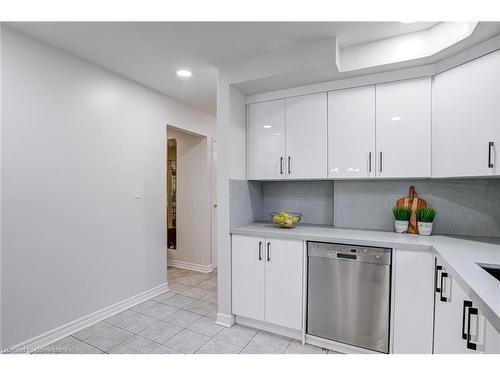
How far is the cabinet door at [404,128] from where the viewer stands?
2037 millimetres

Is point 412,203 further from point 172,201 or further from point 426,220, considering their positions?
point 172,201

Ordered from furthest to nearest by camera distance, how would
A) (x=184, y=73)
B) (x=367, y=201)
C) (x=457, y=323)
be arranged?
1. (x=184, y=73)
2. (x=367, y=201)
3. (x=457, y=323)

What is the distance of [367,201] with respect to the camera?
8.16 ft

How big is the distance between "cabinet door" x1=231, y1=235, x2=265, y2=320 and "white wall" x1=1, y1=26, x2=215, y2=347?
3.99 feet

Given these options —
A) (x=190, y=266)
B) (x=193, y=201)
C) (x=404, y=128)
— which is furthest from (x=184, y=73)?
(x=190, y=266)

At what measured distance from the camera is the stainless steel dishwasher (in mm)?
1845

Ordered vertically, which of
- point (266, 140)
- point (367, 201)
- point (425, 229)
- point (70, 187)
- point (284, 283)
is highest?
point (266, 140)

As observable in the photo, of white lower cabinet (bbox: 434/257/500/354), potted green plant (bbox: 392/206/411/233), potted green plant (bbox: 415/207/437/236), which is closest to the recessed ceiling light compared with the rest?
potted green plant (bbox: 392/206/411/233)

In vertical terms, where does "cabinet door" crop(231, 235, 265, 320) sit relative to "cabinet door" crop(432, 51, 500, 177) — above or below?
below

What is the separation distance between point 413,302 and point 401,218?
72 centimetres

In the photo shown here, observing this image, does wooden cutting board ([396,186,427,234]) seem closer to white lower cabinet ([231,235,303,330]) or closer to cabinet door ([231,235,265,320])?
white lower cabinet ([231,235,303,330])

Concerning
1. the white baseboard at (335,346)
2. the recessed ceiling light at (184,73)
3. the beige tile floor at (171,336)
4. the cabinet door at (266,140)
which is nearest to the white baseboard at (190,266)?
the beige tile floor at (171,336)

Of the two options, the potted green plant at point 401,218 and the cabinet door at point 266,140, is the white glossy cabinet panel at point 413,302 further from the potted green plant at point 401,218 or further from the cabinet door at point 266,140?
the cabinet door at point 266,140
